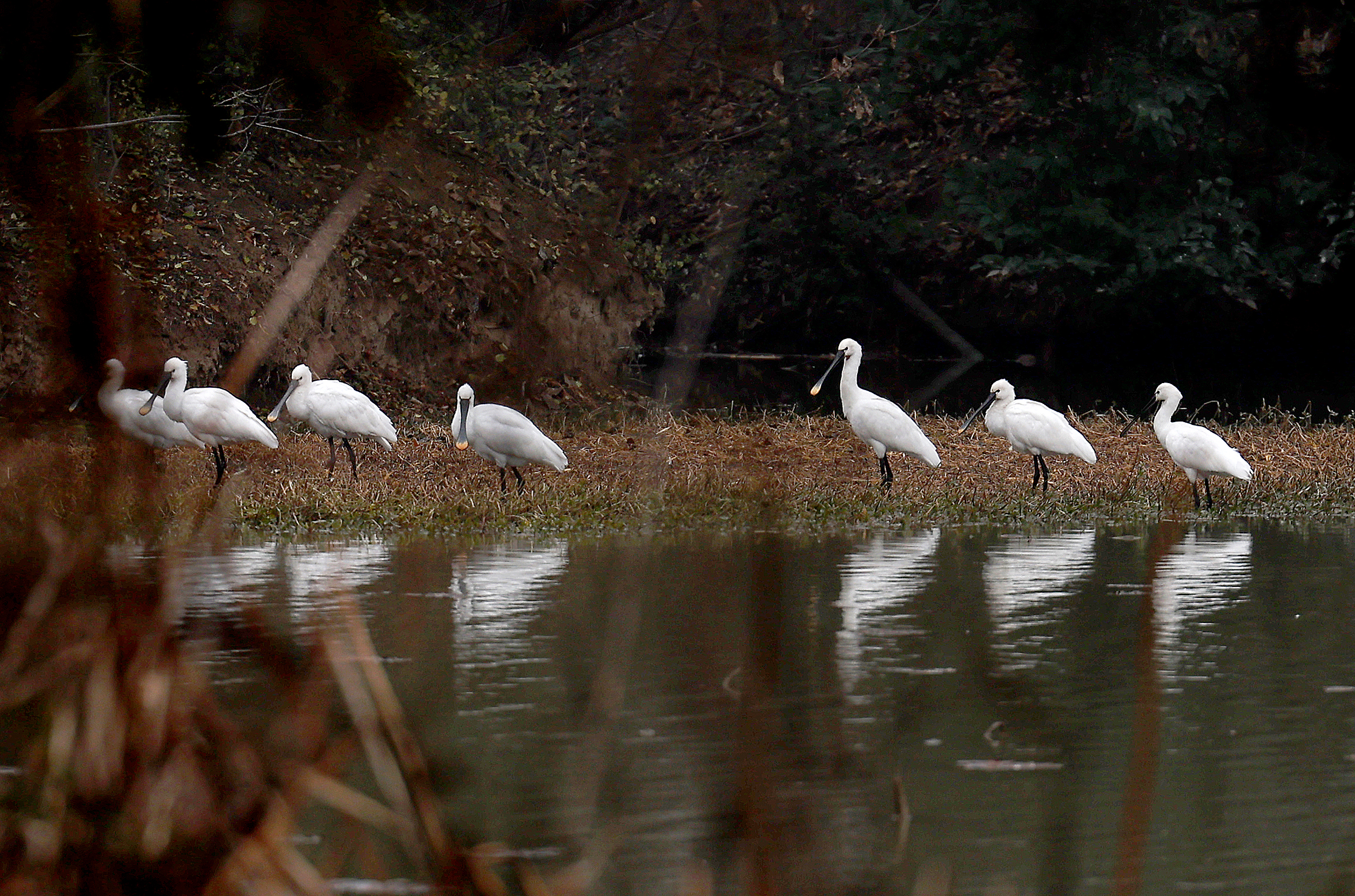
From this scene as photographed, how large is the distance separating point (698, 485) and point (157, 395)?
417cm

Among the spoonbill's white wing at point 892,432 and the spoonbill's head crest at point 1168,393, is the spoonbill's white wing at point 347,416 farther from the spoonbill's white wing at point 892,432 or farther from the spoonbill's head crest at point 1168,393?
the spoonbill's head crest at point 1168,393

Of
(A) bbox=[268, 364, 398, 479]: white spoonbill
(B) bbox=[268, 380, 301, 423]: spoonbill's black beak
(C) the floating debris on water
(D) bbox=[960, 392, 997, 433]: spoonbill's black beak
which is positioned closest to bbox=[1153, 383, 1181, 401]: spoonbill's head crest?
(D) bbox=[960, 392, 997, 433]: spoonbill's black beak

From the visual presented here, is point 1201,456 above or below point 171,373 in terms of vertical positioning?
below

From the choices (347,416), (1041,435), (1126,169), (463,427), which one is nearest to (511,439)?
(463,427)

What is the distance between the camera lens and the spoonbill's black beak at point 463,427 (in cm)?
1343

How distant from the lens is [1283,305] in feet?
104

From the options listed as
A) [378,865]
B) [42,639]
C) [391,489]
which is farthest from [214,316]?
[378,865]

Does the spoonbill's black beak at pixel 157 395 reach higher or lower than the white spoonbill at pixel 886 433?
higher

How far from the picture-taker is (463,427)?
13.6 m

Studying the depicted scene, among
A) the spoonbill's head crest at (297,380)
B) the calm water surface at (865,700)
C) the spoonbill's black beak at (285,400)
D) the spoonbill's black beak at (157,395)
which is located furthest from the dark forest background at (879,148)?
the spoonbill's black beak at (285,400)

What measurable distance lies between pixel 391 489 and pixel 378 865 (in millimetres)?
9371

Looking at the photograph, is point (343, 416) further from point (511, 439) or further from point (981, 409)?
point (981, 409)

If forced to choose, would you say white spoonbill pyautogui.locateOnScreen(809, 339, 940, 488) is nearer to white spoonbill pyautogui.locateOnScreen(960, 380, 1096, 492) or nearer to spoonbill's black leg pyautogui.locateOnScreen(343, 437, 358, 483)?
white spoonbill pyautogui.locateOnScreen(960, 380, 1096, 492)

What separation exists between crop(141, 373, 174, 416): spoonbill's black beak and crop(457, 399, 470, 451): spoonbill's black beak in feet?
6.91
